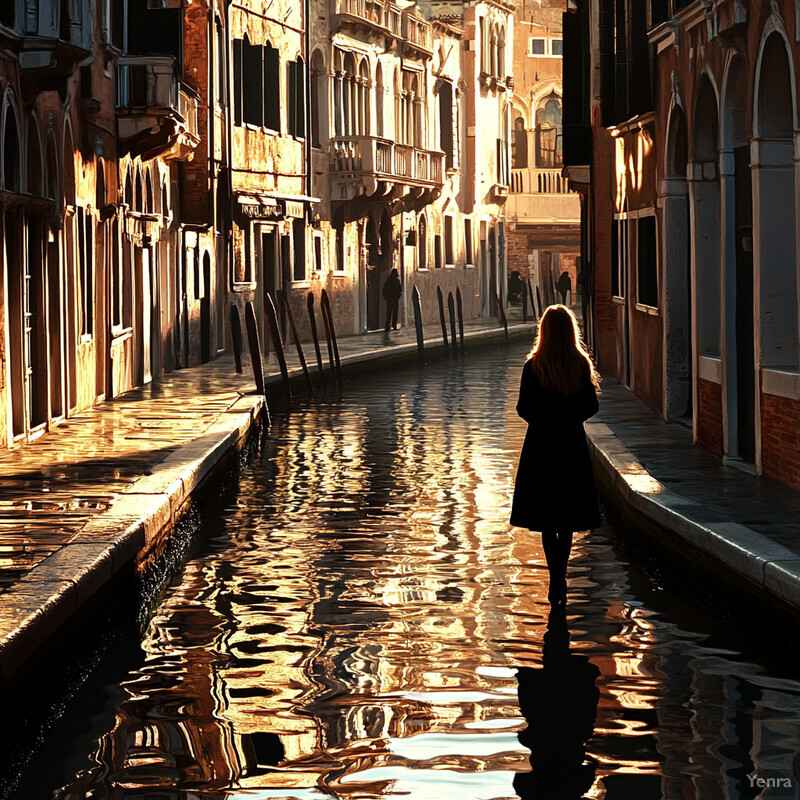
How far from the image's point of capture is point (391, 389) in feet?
77.6

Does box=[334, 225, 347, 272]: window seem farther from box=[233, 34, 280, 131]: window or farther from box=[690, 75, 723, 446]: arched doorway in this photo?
box=[690, 75, 723, 446]: arched doorway

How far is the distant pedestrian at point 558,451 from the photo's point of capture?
312 inches

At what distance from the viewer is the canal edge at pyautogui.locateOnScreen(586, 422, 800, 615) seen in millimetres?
7293

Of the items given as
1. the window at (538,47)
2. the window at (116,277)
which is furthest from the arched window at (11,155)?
the window at (538,47)

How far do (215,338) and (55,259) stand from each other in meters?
11.5

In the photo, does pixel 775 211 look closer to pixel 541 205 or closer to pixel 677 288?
pixel 677 288

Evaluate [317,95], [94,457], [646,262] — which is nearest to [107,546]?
[94,457]

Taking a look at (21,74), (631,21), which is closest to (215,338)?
(631,21)

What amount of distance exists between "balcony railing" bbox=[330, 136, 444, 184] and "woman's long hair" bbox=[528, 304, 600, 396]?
2688 cm

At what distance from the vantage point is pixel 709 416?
12.9m

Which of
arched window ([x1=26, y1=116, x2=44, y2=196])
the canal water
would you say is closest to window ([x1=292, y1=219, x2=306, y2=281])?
arched window ([x1=26, y1=116, x2=44, y2=196])

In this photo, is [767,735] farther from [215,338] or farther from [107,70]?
[215,338]

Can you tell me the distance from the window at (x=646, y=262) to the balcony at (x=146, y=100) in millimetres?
5477

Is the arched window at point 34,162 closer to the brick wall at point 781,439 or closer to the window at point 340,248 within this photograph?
the brick wall at point 781,439
